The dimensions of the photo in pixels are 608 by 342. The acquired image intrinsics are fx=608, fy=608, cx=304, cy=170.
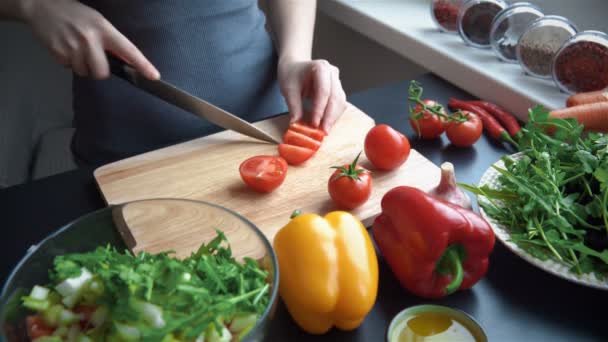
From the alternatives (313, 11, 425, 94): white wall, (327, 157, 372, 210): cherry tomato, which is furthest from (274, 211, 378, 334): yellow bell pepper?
(313, 11, 425, 94): white wall

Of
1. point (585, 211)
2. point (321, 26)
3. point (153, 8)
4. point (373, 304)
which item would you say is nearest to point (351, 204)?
point (373, 304)

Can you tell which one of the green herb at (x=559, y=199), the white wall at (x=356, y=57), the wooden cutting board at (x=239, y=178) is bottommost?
the white wall at (x=356, y=57)

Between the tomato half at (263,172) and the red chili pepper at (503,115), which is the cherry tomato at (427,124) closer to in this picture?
the red chili pepper at (503,115)

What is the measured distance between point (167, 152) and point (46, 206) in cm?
28

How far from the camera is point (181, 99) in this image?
1296mm

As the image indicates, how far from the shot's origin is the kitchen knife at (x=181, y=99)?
1.27 metres

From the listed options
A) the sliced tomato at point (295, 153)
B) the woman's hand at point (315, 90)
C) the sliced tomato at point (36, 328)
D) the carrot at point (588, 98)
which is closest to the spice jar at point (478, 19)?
the carrot at point (588, 98)

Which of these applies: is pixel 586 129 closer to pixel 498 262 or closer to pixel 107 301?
pixel 498 262

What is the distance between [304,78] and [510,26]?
23.6 inches

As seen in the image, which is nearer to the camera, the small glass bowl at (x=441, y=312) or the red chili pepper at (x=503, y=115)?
the small glass bowl at (x=441, y=312)

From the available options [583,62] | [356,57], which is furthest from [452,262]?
Result: [356,57]

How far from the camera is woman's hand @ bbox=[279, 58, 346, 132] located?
1.40 meters

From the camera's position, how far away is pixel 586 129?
1.31 metres

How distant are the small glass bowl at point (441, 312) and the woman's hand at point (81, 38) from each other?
72cm
